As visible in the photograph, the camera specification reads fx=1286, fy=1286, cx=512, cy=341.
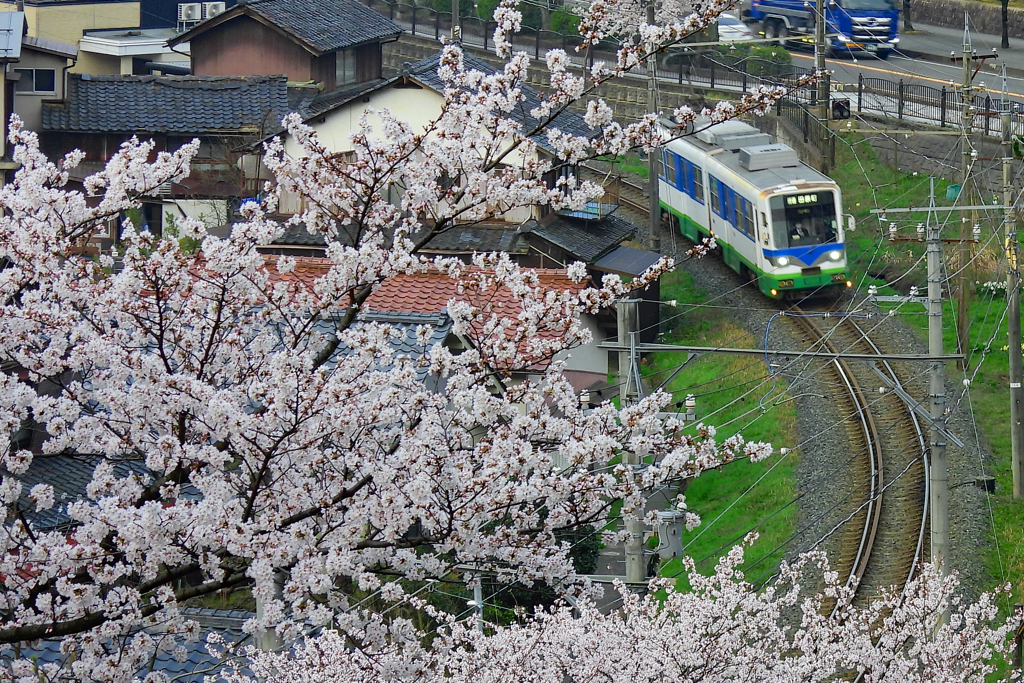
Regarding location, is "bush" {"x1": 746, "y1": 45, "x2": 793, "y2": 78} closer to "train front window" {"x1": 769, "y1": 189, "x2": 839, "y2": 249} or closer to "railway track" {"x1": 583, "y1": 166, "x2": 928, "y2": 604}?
"train front window" {"x1": 769, "y1": 189, "x2": 839, "y2": 249}

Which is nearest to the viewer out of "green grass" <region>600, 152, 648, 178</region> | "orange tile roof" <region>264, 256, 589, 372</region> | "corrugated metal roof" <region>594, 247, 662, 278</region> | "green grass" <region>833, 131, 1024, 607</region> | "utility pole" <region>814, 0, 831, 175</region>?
"green grass" <region>833, 131, 1024, 607</region>

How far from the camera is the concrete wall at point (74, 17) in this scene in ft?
103

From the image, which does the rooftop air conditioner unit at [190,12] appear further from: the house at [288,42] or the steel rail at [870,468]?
the steel rail at [870,468]

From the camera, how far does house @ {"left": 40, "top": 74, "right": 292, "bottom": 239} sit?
79.5 feet

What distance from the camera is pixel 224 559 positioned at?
18.2 feet

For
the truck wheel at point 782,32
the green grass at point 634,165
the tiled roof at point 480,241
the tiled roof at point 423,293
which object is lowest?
the green grass at point 634,165

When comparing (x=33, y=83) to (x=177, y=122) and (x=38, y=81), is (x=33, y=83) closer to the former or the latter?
(x=38, y=81)

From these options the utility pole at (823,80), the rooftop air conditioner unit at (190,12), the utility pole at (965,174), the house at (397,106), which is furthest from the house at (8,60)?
the utility pole at (965,174)

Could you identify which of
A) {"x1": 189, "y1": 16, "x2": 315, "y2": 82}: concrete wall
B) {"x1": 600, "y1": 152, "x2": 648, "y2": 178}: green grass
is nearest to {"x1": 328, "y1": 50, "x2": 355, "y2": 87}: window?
{"x1": 189, "y1": 16, "x2": 315, "y2": 82}: concrete wall

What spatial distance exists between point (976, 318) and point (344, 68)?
50.0 ft

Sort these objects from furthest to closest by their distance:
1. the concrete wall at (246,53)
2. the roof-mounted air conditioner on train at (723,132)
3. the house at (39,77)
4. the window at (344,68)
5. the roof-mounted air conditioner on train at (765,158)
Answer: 1. the window at (344,68)
2. the concrete wall at (246,53)
3. the house at (39,77)
4. the roof-mounted air conditioner on train at (723,132)
5. the roof-mounted air conditioner on train at (765,158)

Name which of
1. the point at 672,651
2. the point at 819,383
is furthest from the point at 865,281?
the point at 672,651

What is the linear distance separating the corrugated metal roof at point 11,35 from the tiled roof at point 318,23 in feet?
20.5

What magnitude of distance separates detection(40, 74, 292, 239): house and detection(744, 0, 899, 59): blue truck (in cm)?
1340
